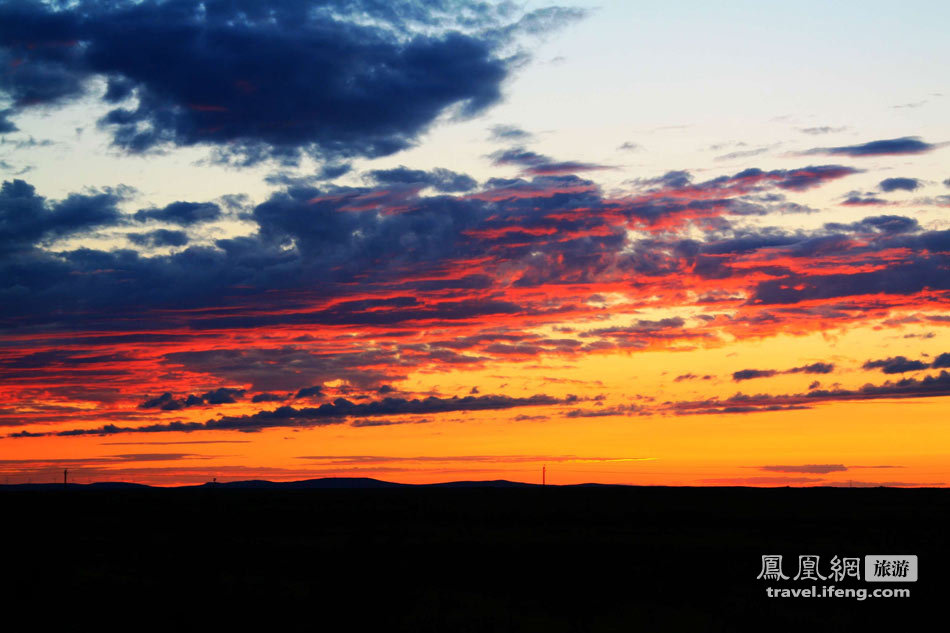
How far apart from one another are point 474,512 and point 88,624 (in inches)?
3392

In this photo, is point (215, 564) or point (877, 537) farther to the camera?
point (877, 537)

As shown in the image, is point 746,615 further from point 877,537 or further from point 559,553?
point 877,537

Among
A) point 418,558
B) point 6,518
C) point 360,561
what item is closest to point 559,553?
point 418,558

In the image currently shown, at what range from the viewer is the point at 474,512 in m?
119

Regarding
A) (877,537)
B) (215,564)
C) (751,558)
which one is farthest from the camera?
(877,537)

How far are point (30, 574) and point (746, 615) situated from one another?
33949 mm

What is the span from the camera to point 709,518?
103312mm

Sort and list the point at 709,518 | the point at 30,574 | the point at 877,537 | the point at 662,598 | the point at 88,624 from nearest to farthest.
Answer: the point at 88,624, the point at 662,598, the point at 30,574, the point at 877,537, the point at 709,518

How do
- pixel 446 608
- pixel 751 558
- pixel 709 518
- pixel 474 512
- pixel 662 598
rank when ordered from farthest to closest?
pixel 474 512 < pixel 709 518 < pixel 751 558 < pixel 662 598 < pixel 446 608

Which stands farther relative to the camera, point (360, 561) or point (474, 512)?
point (474, 512)

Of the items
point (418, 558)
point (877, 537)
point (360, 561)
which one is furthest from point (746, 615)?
point (877, 537)

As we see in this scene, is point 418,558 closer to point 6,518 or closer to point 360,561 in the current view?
point 360,561

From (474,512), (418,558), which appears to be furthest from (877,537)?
(474,512)

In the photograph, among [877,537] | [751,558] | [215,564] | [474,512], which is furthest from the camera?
[474,512]
